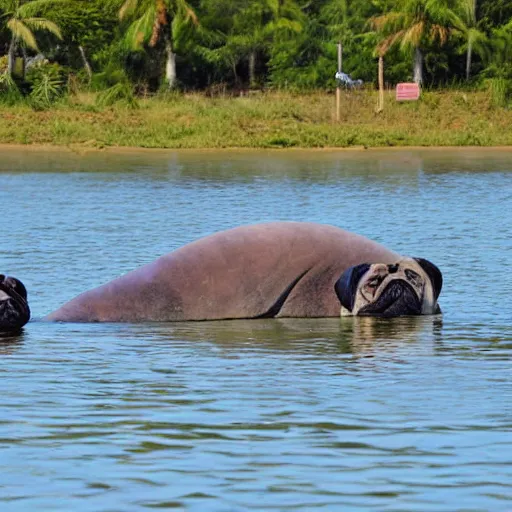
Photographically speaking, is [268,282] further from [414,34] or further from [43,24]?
[43,24]

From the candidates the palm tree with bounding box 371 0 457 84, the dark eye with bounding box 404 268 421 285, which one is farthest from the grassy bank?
the dark eye with bounding box 404 268 421 285

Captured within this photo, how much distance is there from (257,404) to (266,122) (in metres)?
37.3

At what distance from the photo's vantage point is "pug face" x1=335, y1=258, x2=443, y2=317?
10.1m

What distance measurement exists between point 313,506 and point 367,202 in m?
18.2

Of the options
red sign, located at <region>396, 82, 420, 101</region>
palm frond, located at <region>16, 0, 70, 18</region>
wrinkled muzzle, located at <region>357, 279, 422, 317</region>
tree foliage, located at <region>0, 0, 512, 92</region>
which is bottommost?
wrinkled muzzle, located at <region>357, 279, 422, 317</region>

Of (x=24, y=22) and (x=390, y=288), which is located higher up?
(x=24, y=22)

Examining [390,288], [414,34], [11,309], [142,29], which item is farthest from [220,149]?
[11,309]

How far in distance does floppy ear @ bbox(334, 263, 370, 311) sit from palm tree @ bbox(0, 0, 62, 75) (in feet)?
125

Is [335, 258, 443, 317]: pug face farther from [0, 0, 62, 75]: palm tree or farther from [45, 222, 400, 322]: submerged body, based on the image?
[0, 0, 62, 75]: palm tree

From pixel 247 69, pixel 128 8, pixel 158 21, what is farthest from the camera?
pixel 247 69

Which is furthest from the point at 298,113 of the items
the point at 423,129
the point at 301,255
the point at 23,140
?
the point at 301,255

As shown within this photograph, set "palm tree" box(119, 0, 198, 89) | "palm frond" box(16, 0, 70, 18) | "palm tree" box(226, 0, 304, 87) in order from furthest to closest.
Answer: "palm tree" box(226, 0, 304, 87) → "palm tree" box(119, 0, 198, 89) → "palm frond" box(16, 0, 70, 18)

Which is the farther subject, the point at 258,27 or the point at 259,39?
the point at 258,27

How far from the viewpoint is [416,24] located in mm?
47750
